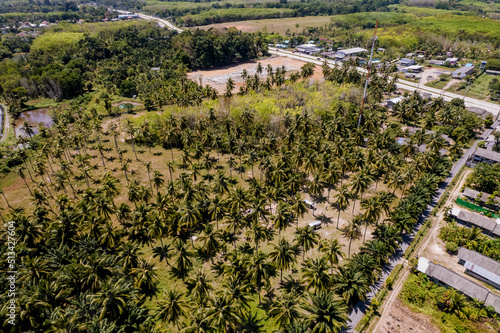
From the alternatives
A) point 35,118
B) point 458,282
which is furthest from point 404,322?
point 35,118

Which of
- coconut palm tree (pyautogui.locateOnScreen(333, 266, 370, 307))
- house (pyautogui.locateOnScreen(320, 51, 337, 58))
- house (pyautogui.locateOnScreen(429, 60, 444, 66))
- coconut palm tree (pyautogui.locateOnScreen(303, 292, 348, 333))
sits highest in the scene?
house (pyautogui.locateOnScreen(320, 51, 337, 58))

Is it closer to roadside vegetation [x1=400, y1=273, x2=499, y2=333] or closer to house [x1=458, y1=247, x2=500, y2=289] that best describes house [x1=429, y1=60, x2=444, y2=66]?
house [x1=458, y1=247, x2=500, y2=289]

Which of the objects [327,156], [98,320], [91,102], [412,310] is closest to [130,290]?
[98,320]

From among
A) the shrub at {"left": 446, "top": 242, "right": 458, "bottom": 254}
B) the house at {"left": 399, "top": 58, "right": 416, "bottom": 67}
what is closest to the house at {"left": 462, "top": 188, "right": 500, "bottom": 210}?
the shrub at {"left": 446, "top": 242, "right": 458, "bottom": 254}

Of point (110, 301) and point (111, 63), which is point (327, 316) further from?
point (111, 63)

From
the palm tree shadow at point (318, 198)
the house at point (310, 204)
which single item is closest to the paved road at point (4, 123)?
the house at point (310, 204)

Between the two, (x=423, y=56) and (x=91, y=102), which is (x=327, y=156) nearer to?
(x=91, y=102)
